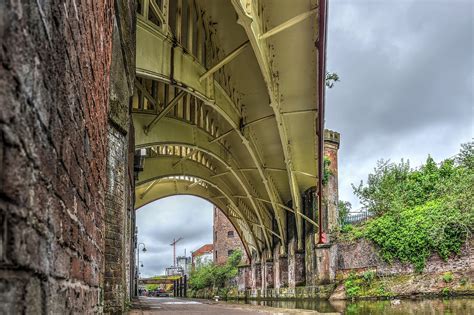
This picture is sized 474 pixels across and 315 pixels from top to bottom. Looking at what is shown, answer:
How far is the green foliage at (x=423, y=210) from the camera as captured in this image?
1994 centimetres

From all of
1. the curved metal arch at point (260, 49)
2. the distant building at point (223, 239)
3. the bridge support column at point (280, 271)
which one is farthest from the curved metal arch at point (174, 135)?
the distant building at point (223, 239)

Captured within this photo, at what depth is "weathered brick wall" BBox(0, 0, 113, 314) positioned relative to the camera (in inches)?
42.2

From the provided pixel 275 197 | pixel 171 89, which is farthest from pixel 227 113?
pixel 275 197

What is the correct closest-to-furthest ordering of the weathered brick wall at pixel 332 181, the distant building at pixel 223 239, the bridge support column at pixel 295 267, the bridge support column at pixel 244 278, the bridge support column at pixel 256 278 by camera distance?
1. the bridge support column at pixel 295 267
2. the weathered brick wall at pixel 332 181
3. the bridge support column at pixel 256 278
4. the bridge support column at pixel 244 278
5. the distant building at pixel 223 239

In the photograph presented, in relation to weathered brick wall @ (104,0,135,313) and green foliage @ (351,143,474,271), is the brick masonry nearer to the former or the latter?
weathered brick wall @ (104,0,135,313)

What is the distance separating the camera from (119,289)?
5.45 m

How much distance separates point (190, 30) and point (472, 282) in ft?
47.2

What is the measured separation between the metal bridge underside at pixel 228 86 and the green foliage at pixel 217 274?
21.6 metres

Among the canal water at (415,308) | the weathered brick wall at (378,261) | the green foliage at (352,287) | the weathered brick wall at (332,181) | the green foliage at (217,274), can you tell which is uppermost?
the weathered brick wall at (332,181)

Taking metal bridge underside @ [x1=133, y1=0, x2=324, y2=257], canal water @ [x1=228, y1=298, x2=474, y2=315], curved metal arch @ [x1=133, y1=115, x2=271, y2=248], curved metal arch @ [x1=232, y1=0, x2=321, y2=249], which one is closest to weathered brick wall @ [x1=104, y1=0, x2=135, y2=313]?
metal bridge underside @ [x1=133, y1=0, x2=324, y2=257]

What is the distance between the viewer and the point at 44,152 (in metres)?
1.40

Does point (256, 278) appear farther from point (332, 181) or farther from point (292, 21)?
point (292, 21)

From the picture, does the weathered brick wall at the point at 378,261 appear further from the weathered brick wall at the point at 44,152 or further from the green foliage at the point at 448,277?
the weathered brick wall at the point at 44,152

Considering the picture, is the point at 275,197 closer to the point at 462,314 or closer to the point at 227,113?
the point at 227,113
